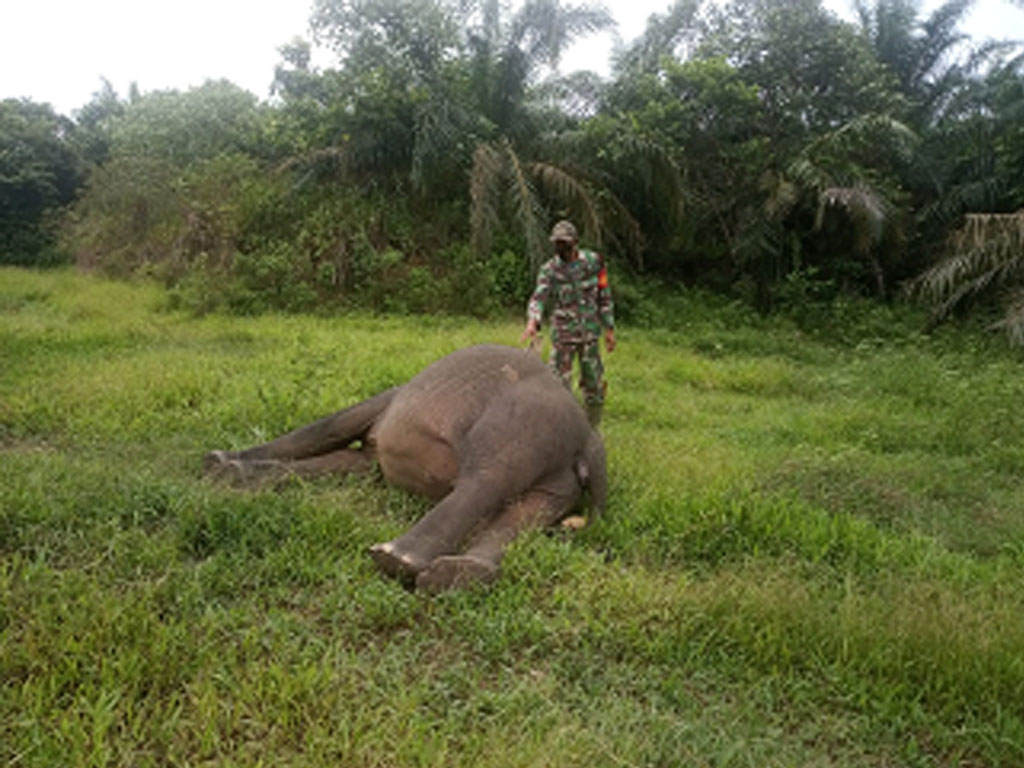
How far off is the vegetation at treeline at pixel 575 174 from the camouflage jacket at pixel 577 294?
5.16 meters

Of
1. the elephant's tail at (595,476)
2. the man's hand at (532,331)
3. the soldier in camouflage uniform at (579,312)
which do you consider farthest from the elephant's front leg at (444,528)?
the soldier in camouflage uniform at (579,312)

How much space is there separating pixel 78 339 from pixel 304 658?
20.5 feet

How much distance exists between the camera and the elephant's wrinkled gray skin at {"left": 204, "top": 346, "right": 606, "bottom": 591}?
9.77ft

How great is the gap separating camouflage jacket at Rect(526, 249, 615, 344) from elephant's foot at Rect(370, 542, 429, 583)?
2.69m

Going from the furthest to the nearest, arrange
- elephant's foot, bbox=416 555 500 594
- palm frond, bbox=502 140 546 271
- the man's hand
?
palm frond, bbox=502 140 546 271
the man's hand
elephant's foot, bbox=416 555 500 594

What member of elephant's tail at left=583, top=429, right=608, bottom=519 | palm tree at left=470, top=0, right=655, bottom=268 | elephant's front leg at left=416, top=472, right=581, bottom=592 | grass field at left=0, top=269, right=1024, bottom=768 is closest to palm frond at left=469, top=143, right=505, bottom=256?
palm tree at left=470, top=0, right=655, bottom=268

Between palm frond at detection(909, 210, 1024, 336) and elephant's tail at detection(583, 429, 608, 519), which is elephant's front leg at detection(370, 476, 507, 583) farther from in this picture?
palm frond at detection(909, 210, 1024, 336)

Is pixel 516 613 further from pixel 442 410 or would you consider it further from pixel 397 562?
pixel 442 410

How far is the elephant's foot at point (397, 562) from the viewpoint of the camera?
2.76 m

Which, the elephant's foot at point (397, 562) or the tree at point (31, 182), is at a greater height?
the tree at point (31, 182)

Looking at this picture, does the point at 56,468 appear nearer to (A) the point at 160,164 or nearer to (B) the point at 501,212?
(B) the point at 501,212

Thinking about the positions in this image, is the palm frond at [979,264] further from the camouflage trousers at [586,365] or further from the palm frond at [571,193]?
the camouflage trousers at [586,365]

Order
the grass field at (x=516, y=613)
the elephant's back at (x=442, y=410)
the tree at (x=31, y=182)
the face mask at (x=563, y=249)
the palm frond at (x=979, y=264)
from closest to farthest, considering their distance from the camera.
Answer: the grass field at (x=516, y=613) → the elephant's back at (x=442, y=410) → the face mask at (x=563, y=249) → the palm frond at (x=979, y=264) → the tree at (x=31, y=182)

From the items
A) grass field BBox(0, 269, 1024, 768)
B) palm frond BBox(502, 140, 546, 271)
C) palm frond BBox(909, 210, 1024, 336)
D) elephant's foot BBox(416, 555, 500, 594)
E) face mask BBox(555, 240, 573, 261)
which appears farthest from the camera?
palm frond BBox(502, 140, 546, 271)
